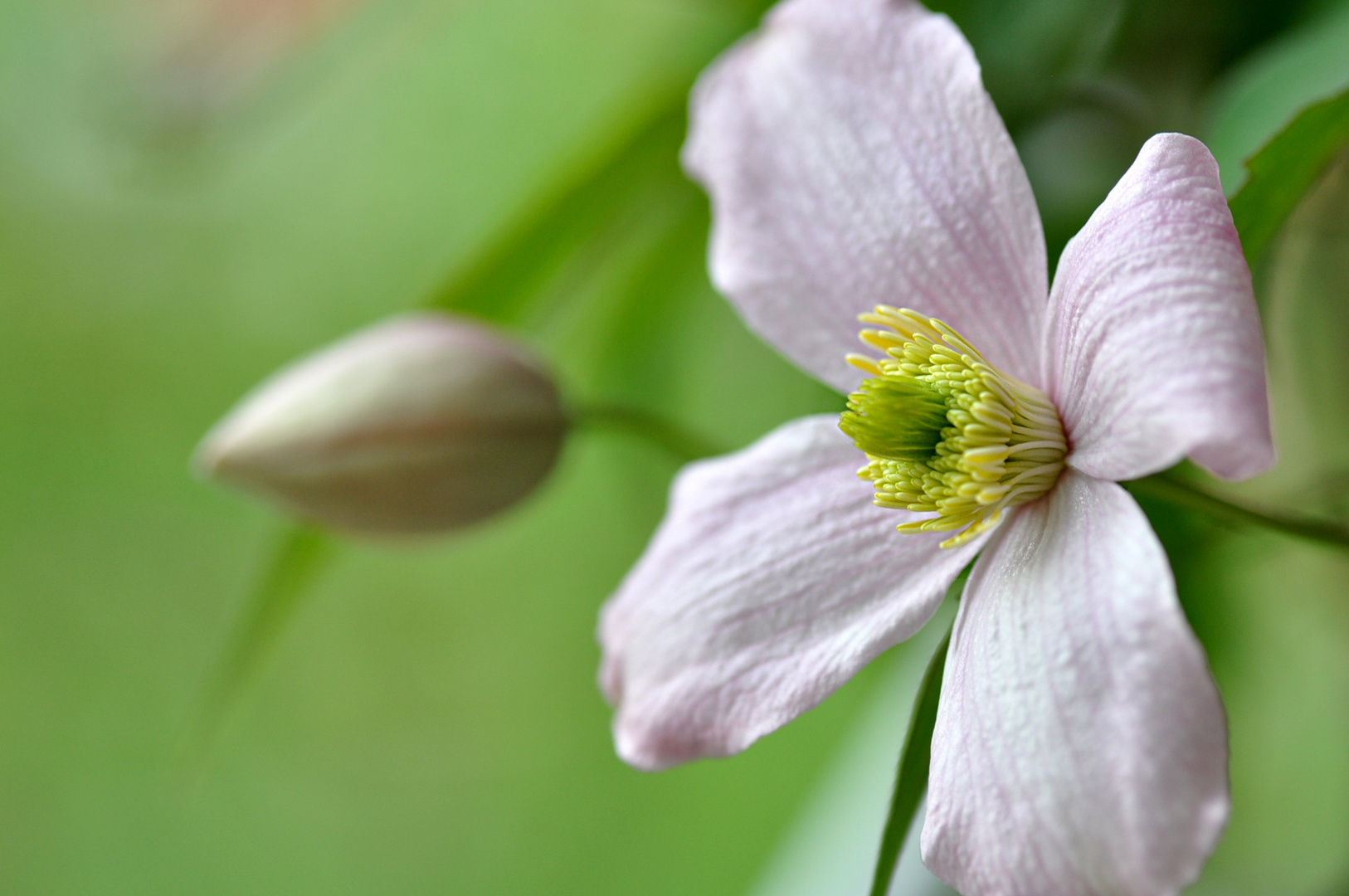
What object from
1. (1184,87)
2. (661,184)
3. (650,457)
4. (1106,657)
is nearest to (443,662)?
(650,457)

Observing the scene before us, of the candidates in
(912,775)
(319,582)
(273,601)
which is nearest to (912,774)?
(912,775)

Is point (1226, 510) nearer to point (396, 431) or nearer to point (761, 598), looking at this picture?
point (761, 598)

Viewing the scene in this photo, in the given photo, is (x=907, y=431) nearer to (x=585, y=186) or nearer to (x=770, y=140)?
(x=770, y=140)

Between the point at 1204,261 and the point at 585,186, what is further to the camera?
the point at 585,186

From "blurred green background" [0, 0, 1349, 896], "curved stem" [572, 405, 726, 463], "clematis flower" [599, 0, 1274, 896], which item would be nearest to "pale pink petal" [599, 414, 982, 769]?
"clematis flower" [599, 0, 1274, 896]

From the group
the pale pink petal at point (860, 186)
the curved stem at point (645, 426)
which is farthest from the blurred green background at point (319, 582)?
the pale pink petal at point (860, 186)

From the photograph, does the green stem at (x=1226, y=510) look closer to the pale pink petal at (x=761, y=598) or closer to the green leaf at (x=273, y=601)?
the pale pink petal at (x=761, y=598)
